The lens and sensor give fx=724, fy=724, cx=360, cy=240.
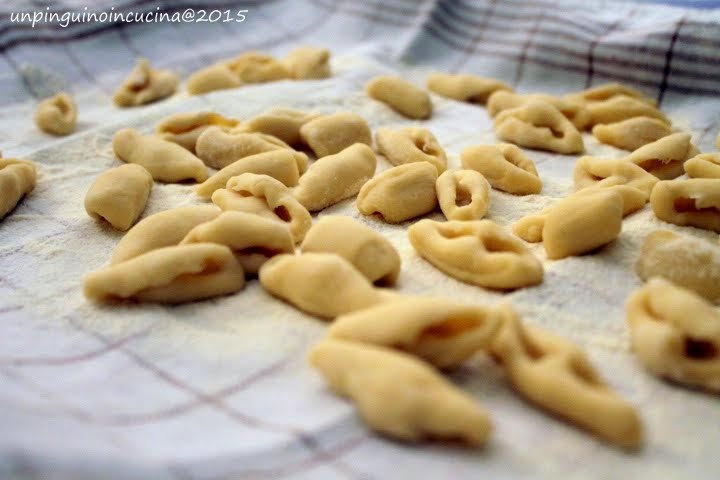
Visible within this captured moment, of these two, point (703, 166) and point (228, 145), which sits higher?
point (703, 166)

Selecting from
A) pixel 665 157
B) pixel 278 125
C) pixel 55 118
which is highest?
pixel 665 157

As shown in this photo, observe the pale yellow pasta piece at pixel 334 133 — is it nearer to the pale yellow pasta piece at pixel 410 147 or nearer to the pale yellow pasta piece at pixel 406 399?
the pale yellow pasta piece at pixel 410 147

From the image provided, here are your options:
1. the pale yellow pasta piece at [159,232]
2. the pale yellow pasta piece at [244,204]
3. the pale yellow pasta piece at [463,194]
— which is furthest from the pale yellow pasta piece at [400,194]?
the pale yellow pasta piece at [159,232]

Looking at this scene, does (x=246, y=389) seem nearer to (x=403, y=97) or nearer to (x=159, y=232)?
(x=159, y=232)

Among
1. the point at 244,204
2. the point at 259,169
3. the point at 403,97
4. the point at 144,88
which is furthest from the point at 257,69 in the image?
the point at 244,204

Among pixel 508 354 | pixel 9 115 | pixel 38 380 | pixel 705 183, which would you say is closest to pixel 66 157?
pixel 9 115
